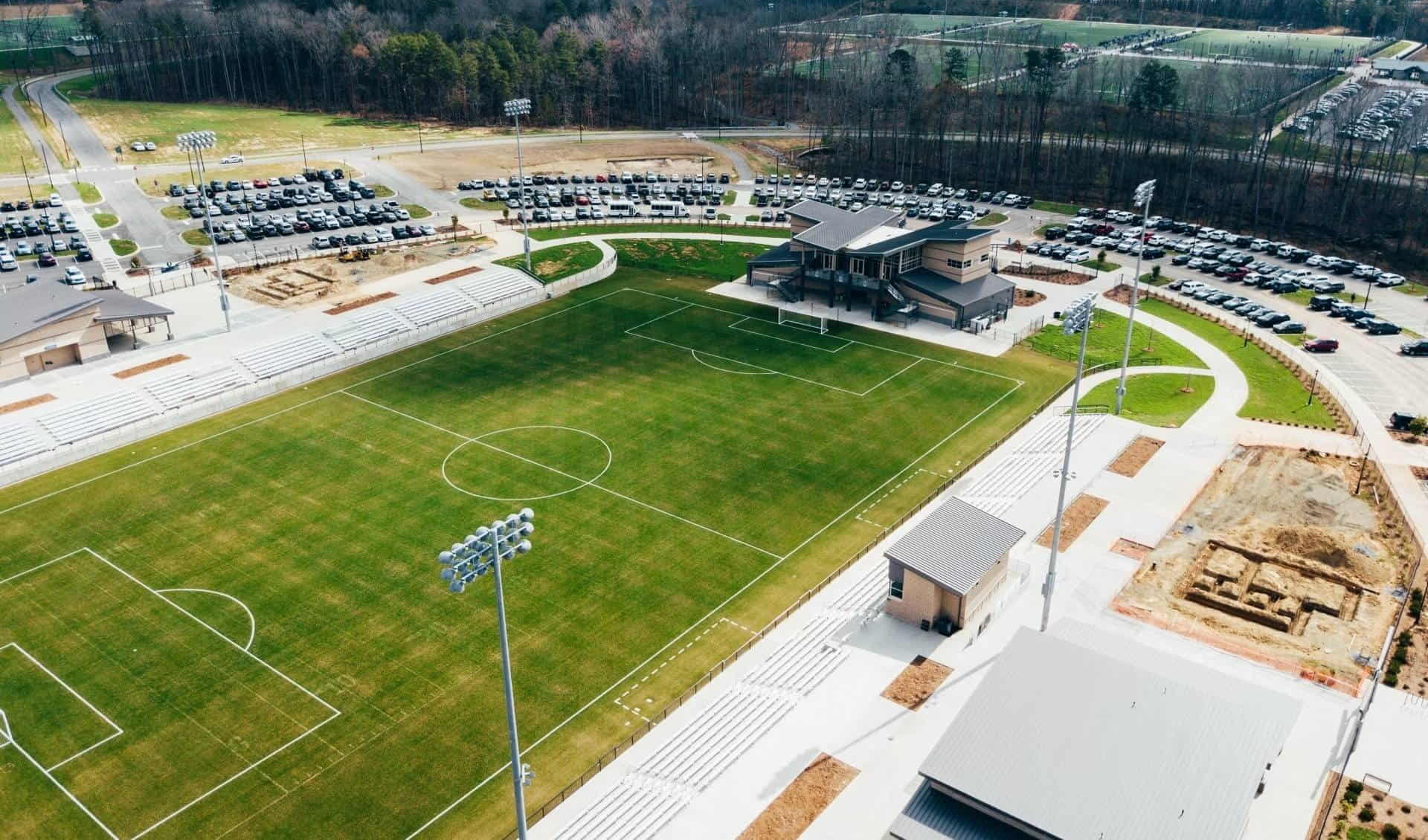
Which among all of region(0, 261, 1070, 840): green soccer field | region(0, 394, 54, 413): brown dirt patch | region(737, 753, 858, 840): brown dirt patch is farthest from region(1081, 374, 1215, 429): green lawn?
region(0, 394, 54, 413): brown dirt patch

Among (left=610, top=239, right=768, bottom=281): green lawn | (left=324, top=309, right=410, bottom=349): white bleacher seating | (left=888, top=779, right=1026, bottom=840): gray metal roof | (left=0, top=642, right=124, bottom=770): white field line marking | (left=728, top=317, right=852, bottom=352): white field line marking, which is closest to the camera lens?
(left=888, top=779, right=1026, bottom=840): gray metal roof

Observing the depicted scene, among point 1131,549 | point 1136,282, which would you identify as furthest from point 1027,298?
point 1131,549

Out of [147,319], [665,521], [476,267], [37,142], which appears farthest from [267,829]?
[37,142]

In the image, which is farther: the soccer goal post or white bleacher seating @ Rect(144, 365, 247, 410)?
the soccer goal post

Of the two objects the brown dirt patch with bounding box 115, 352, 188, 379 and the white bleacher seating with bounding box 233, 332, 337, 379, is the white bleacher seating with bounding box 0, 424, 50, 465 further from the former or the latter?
the white bleacher seating with bounding box 233, 332, 337, 379

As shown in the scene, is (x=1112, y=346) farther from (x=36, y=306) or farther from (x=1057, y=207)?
(x=36, y=306)

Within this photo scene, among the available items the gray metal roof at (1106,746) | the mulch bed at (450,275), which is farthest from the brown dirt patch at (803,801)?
the mulch bed at (450,275)
